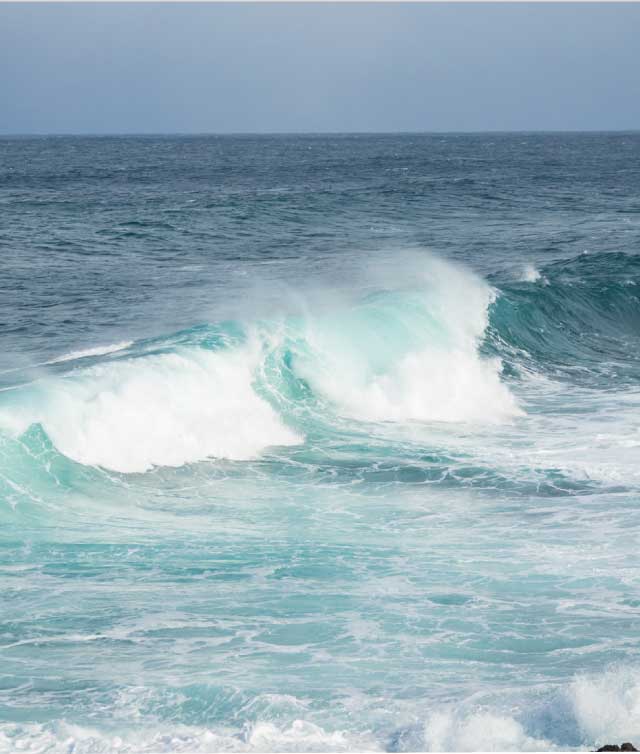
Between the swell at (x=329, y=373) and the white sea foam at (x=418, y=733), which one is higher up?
the swell at (x=329, y=373)

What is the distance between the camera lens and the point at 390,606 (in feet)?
31.2

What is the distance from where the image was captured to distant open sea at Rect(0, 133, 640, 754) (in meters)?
7.75

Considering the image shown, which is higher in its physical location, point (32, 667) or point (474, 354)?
point (474, 354)

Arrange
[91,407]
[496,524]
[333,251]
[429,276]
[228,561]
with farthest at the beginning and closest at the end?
[333,251] < [429,276] < [91,407] < [496,524] < [228,561]

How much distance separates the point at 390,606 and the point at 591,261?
72.9 ft

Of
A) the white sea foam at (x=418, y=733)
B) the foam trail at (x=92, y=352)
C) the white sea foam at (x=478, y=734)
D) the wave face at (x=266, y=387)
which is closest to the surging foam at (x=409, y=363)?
the wave face at (x=266, y=387)

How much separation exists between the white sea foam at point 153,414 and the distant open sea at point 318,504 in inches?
1.8

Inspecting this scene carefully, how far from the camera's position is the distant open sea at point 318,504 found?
25.4ft

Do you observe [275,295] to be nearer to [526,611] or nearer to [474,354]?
[474,354]

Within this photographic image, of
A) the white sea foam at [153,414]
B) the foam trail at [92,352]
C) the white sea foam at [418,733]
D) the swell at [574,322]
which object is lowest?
the white sea foam at [418,733]

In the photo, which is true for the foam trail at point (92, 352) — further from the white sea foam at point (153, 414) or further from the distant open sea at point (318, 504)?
the white sea foam at point (153, 414)

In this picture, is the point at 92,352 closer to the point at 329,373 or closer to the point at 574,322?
the point at 329,373

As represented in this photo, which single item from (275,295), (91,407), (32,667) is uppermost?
(275,295)

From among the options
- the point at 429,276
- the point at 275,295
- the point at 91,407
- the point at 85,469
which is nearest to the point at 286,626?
the point at 85,469
